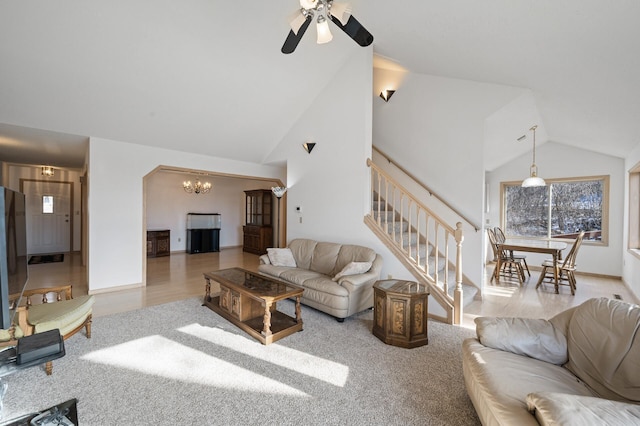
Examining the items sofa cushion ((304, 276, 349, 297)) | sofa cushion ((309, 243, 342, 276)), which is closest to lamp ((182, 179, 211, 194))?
sofa cushion ((309, 243, 342, 276))

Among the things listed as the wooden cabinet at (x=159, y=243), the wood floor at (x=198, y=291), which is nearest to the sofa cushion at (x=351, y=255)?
the wood floor at (x=198, y=291)

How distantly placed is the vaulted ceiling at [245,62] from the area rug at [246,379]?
2.98m

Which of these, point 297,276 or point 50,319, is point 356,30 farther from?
point 50,319

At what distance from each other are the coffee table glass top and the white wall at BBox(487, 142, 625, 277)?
263 inches

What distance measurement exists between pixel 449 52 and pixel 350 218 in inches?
104

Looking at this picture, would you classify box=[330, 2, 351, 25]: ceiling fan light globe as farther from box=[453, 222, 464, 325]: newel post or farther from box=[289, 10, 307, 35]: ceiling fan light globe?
box=[453, 222, 464, 325]: newel post

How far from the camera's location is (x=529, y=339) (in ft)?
6.15

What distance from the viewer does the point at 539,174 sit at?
659cm

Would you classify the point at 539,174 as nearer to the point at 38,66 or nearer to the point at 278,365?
the point at 278,365

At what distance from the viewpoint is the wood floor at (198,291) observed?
394 cm

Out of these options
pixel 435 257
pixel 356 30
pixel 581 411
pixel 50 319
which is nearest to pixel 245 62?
pixel 356 30

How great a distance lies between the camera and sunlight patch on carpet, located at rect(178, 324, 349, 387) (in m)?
2.34

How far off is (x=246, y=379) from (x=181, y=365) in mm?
651

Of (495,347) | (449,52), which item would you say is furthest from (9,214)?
(449,52)
